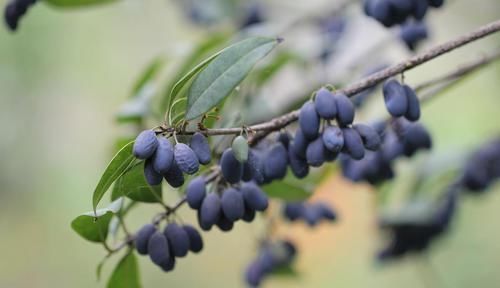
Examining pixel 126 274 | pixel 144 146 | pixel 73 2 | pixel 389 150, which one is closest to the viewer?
pixel 144 146

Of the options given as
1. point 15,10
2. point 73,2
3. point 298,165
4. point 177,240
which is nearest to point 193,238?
point 177,240

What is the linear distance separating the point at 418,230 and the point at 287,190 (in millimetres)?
564

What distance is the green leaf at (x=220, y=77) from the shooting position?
2.47 feet

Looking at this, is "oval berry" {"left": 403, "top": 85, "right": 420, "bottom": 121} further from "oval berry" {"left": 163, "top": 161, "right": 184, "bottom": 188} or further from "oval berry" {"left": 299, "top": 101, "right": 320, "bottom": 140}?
"oval berry" {"left": 163, "top": 161, "right": 184, "bottom": 188}

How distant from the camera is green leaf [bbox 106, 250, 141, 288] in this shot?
34.6 inches

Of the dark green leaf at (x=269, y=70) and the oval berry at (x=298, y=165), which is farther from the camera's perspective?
the dark green leaf at (x=269, y=70)

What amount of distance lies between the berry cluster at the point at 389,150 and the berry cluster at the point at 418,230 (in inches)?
15.0

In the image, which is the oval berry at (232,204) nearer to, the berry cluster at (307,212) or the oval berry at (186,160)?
the oval berry at (186,160)

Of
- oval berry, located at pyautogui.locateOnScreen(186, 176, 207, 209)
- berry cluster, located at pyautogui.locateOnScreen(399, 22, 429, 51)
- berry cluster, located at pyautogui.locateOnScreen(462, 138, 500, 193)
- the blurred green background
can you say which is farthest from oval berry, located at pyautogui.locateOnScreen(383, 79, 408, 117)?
the blurred green background

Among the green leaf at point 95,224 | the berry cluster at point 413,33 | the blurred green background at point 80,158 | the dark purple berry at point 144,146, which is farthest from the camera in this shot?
the blurred green background at point 80,158

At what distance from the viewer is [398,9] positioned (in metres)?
0.90

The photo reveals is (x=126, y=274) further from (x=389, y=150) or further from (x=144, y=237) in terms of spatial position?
(x=389, y=150)

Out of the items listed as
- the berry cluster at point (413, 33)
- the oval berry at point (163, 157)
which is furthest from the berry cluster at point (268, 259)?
the oval berry at point (163, 157)

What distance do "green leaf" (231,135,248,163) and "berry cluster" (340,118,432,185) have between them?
28 centimetres
